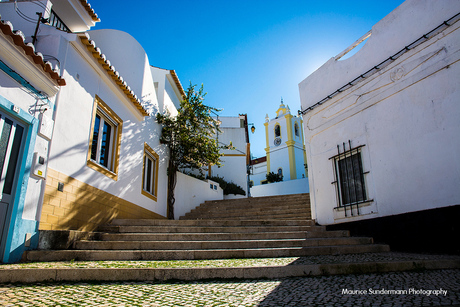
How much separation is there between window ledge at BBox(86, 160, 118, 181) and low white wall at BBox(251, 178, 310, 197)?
17131 millimetres

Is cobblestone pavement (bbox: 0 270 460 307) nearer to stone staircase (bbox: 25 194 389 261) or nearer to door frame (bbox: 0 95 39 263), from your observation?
door frame (bbox: 0 95 39 263)

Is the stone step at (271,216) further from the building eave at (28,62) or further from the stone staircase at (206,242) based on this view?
the building eave at (28,62)

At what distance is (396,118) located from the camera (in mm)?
6711

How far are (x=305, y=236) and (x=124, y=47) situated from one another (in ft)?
23.1

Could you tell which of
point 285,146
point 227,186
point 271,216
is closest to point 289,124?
point 285,146

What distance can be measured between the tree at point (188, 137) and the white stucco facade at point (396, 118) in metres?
3.77

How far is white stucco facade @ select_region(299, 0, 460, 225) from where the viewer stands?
579 cm

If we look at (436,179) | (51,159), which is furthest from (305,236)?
(51,159)

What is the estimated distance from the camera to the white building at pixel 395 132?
575 cm

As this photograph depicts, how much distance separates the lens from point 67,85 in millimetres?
5641

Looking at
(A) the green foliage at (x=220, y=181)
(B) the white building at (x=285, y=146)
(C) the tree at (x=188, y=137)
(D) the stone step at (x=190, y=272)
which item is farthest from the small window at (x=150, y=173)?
(B) the white building at (x=285, y=146)

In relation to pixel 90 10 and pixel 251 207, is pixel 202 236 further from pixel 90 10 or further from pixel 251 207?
pixel 90 10

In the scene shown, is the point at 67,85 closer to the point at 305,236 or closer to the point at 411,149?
the point at 305,236

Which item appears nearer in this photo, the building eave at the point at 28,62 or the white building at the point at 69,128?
the building eave at the point at 28,62
